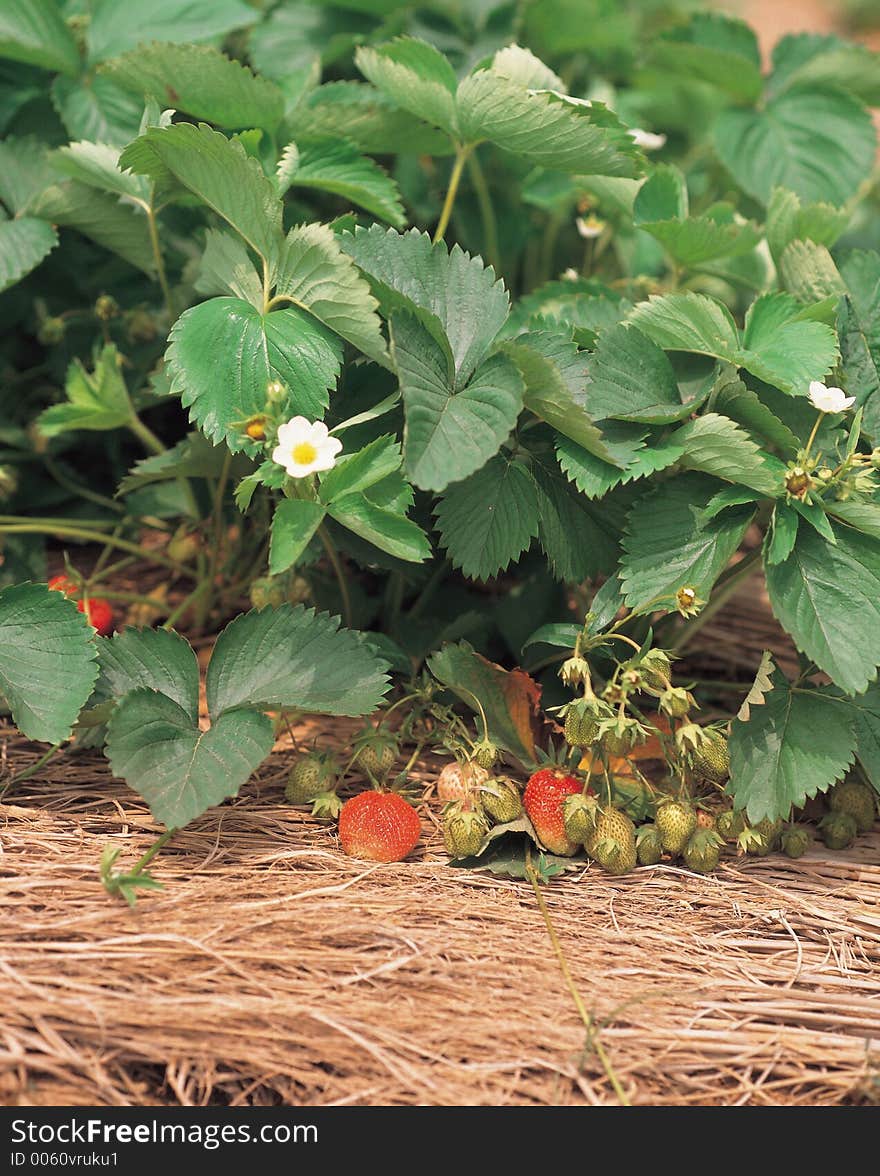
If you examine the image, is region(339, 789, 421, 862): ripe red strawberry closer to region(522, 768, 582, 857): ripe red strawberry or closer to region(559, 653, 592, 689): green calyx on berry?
region(522, 768, 582, 857): ripe red strawberry

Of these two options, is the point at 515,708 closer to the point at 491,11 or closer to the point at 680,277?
the point at 680,277

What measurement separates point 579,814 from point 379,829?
0.24 metres

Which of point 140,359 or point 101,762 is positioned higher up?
point 140,359

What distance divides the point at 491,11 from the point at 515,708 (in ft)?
4.53

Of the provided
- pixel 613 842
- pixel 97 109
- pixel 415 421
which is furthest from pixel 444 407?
pixel 97 109

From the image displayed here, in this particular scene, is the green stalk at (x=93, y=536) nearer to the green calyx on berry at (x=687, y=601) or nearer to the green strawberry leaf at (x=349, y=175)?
the green strawberry leaf at (x=349, y=175)

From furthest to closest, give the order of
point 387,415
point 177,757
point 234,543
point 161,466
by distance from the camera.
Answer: point 234,543, point 161,466, point 387,415, point 177,757

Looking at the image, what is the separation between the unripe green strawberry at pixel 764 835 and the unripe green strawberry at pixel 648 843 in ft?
0.40

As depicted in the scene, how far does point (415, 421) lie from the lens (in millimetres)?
1229

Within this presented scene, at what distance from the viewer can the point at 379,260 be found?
1.35 m

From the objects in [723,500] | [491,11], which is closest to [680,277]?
[723,500]

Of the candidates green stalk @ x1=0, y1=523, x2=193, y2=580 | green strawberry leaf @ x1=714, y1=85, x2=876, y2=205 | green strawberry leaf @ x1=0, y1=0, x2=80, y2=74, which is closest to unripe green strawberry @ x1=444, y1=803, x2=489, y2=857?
green stalk @ x1=0, y1=523, x2=193, y2=580

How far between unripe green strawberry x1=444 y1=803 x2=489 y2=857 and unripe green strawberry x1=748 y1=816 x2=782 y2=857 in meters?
0.34

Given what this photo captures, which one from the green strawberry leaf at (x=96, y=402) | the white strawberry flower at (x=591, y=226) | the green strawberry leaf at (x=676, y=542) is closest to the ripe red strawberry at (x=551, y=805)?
the green strawberry leaf at (x=676, y=542)
